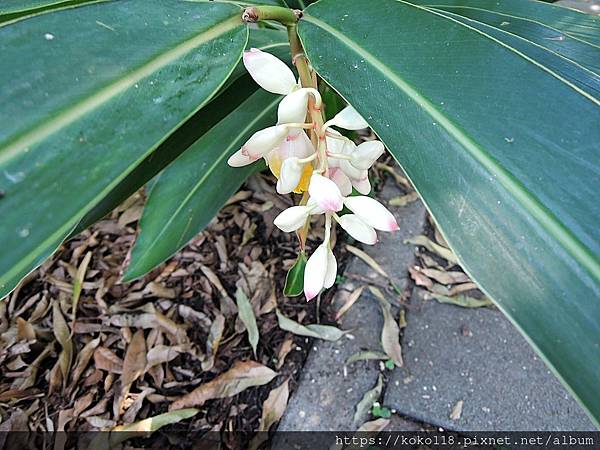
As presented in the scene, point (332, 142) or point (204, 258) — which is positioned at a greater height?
point (332, 142)

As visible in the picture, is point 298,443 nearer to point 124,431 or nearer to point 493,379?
point 124,431

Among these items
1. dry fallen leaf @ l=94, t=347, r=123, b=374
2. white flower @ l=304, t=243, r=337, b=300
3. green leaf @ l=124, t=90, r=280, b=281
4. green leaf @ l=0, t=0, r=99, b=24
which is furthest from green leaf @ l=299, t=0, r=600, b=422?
dry fallen leaf @ l=94, t=347, r=123, b=374

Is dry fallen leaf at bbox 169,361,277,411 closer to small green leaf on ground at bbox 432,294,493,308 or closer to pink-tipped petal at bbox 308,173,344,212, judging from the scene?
small green leaf on ground at bbox 432,294,493,308

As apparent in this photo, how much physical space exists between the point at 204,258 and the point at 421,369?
58 centimetres

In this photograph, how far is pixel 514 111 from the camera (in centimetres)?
35

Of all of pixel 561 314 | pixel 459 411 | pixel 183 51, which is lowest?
pixel 459 411

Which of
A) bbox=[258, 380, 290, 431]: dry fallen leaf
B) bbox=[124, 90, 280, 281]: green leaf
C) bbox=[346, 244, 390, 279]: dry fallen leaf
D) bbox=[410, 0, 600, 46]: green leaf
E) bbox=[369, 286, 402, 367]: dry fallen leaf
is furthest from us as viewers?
bbox=[346, 244, 390, 279]: dry fallen leaf

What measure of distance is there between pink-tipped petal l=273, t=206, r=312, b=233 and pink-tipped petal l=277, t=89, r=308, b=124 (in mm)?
70

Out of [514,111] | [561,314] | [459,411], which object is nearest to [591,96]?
[514,111]

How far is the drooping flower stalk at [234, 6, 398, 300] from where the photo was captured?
1.29 feet

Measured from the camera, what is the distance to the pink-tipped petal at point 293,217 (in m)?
0.41

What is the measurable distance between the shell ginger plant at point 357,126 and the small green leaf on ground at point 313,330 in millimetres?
705

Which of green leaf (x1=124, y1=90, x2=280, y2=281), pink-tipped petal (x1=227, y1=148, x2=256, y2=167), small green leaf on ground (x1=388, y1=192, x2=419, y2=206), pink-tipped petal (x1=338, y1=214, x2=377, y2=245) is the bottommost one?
small green leaf on ground (x1=388, y1=192, x2=419, y2=206)

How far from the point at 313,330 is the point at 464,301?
0.37m
